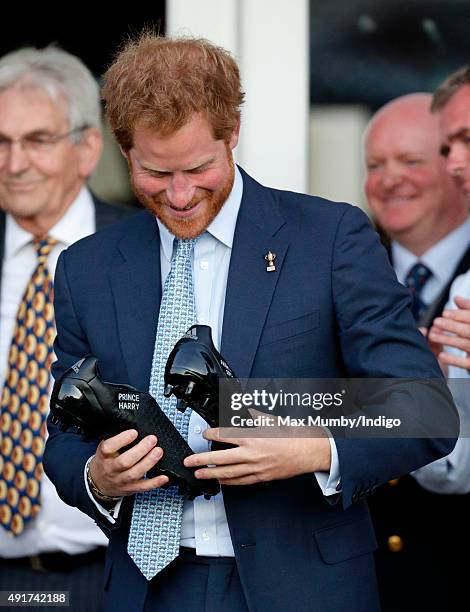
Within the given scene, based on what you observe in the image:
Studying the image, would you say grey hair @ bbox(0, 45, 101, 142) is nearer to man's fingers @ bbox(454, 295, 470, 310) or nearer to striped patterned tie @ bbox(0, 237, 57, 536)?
striped patterned tie @ bbox(0, 237, 57, 536)

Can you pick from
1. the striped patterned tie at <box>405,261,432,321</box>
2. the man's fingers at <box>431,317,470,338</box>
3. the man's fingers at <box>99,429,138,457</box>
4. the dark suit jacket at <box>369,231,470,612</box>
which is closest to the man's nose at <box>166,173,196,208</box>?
the man's fingers at <box>99,429,138,457</box>

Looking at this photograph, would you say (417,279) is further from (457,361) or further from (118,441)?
(118,441)

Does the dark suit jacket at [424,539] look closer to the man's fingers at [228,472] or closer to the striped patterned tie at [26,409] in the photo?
the striped patterned tie at [26,409]

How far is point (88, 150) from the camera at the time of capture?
3.46m

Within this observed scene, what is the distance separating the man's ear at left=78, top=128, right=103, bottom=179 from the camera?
344cm

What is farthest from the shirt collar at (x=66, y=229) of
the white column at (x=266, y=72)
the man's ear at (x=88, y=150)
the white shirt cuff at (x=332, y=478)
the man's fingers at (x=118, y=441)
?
the white shirt cuff at (x=332, y=478)

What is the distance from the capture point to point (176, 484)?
2096 millimetres

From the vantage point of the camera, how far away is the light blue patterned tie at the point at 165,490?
2.16 m

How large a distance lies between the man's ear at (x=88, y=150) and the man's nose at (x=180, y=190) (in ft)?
4.28

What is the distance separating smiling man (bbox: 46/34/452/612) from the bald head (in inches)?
45.3

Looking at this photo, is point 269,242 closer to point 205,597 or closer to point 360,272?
point 360,272

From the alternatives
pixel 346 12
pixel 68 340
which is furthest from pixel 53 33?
pixel 68 340

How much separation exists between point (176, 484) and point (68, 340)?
45cm

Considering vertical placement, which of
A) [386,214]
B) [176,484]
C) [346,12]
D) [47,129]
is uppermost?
[346,12]
